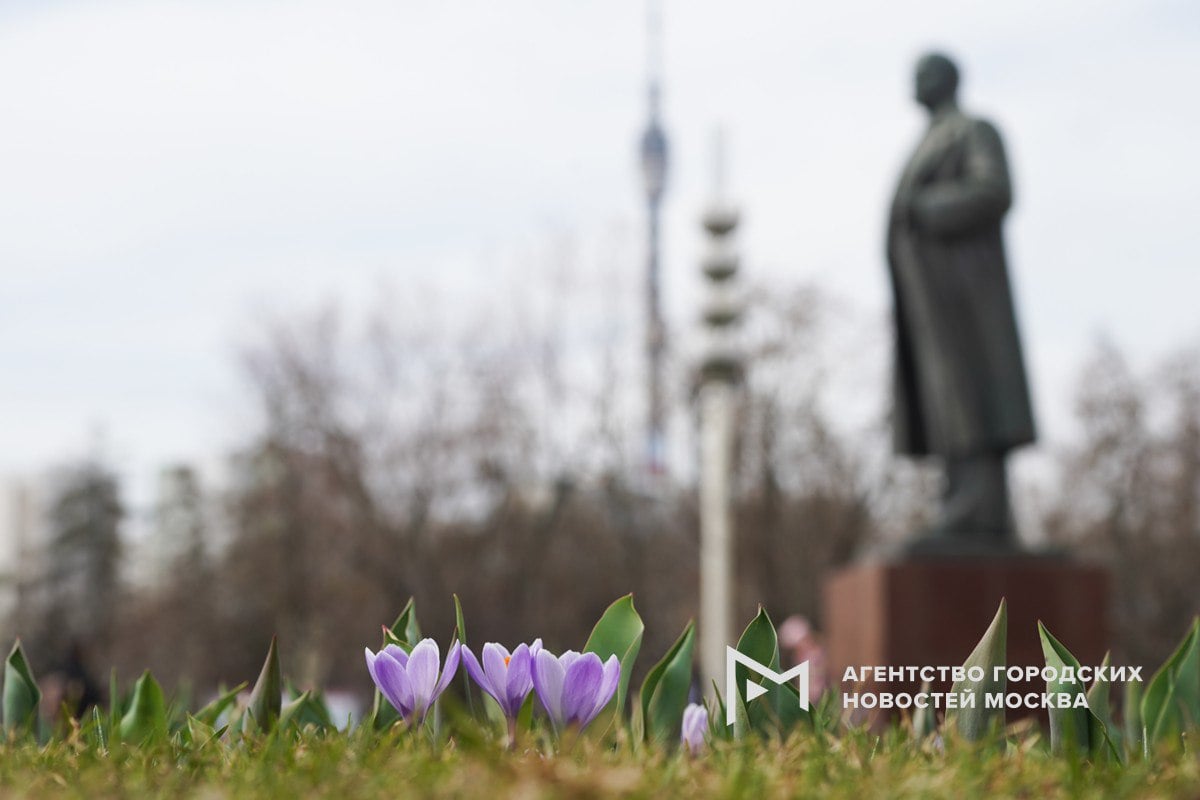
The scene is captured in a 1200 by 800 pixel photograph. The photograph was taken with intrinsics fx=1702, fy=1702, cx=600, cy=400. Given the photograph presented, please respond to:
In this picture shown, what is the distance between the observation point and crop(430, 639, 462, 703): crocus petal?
186 centimetres

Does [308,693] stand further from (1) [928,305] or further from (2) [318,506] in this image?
(2) [318,506]

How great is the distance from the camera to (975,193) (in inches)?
404

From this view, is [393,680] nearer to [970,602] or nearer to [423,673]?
[423,673]

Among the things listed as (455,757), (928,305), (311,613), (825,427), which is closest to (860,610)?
(928,305)

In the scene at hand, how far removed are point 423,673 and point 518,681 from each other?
112 millimetres

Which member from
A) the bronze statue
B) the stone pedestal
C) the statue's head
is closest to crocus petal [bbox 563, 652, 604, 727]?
the stone pedestal

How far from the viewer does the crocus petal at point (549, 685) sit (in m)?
1.90

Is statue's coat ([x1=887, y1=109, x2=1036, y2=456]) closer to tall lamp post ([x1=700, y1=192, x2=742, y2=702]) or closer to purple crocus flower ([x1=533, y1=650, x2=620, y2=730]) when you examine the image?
tall lamp post ([x1=700, y1=192, x2=742, y2=702])

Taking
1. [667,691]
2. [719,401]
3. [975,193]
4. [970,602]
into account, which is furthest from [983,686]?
[719,401]

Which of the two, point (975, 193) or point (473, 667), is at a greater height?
point (975, 193)

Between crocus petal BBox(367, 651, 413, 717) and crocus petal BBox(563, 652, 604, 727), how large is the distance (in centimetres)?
19

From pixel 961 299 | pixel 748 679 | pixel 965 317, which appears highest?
pixel 961 299

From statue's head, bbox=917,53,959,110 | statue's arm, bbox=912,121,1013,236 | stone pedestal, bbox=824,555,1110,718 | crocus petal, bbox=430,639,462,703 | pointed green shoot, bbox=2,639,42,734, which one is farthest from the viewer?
statue's head, bbox=917,53,959,110

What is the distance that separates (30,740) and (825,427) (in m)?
32.5
